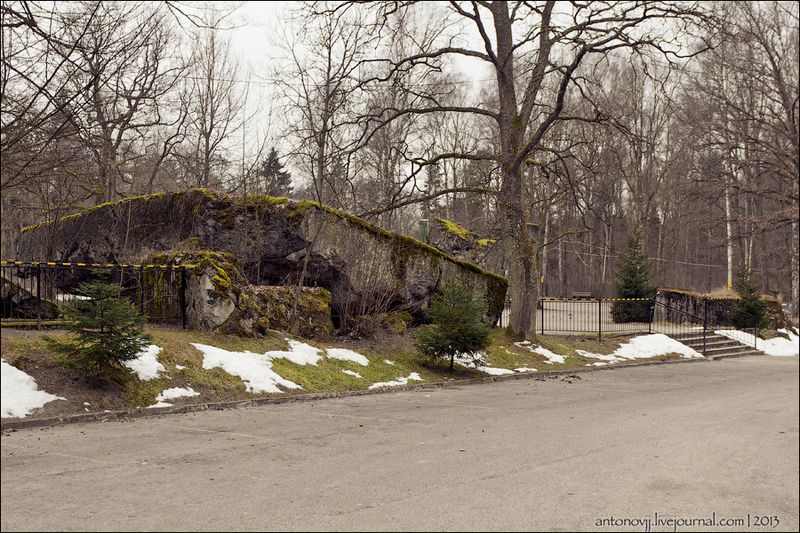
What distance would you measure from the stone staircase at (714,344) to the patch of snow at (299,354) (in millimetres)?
12936

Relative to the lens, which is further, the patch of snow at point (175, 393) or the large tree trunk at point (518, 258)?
the large tree trunk at point (518, 258)

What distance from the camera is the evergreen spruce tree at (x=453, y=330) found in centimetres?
1401

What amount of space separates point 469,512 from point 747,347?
1812 centimetres

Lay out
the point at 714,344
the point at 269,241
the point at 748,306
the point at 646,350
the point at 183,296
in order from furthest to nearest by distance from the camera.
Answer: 1. the point at 748,306
2. the point at 714,344
3. the point at 646,350
4. the point at 269,241
5. the point at 183,296

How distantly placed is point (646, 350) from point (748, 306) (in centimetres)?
679

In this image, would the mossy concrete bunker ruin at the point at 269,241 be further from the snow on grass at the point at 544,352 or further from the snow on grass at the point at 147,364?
the snow on grass at the point at 147,364

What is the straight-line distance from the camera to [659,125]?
125ft

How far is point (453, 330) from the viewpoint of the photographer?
45.8 feet

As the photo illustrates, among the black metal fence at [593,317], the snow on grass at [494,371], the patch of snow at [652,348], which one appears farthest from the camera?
the black metal fence at [593,317]

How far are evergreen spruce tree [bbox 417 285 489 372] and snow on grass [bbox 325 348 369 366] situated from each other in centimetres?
136

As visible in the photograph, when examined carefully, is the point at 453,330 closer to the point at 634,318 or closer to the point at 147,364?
the point at 147,364

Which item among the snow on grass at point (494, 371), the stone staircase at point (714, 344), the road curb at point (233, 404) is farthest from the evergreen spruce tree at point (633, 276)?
the snow on grass at point (494, 371)

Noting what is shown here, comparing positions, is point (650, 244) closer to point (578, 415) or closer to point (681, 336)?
point (681, 336)

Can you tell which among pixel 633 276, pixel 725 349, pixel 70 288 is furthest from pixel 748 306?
pixel 70 288
